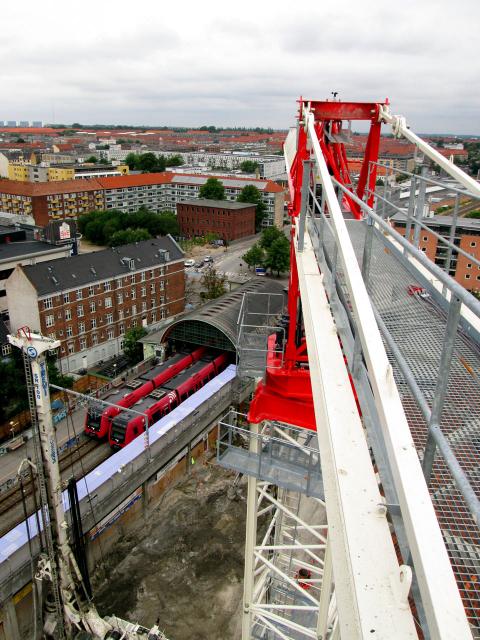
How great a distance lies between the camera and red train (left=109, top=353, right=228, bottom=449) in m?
17.5

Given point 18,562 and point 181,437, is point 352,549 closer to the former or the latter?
point 18,562

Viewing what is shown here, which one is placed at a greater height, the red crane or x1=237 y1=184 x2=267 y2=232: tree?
the red crane

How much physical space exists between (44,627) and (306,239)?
10.2m

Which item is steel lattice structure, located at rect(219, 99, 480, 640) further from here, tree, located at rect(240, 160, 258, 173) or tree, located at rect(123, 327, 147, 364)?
tree, located at rect(240, 160, 258, 173)

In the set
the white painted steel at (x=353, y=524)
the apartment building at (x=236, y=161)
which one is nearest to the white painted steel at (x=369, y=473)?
the white painted steel at (x=353, y=524)

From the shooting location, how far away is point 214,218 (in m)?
53.3

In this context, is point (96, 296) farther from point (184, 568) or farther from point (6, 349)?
point (184, 568)

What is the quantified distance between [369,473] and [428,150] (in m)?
5.00

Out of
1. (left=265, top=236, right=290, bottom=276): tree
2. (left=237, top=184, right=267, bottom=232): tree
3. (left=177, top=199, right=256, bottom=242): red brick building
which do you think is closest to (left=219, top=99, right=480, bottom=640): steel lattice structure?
(left=265, top=236, right=290, bottom=276): tree

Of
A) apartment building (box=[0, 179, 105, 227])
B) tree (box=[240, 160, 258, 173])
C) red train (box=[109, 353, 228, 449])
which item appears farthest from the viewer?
tree (box=[240, 160, 258, 173])

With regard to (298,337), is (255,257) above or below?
below

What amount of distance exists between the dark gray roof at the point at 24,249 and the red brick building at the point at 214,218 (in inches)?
901

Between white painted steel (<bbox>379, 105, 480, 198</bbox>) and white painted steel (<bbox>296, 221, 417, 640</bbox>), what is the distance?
2639 millimetres

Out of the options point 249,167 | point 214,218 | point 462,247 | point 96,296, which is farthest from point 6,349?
point 249,167
